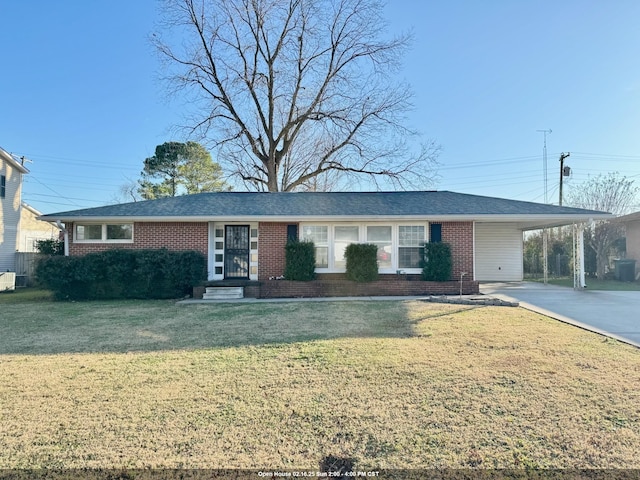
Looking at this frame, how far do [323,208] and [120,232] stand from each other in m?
7.05

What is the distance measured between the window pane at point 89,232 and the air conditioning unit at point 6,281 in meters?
5.49

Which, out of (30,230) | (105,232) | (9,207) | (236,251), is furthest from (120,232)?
(30,230)

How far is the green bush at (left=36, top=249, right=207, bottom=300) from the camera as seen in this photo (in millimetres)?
10773

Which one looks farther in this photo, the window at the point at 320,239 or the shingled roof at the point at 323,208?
the window at the point at 320,239

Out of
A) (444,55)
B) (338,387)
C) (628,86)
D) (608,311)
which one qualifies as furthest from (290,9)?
(338,387)

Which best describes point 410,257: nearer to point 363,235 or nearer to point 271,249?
point 363,235

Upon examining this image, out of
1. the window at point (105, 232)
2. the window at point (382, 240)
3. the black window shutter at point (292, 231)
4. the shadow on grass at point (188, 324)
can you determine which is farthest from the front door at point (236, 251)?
the window at point (382, 240)

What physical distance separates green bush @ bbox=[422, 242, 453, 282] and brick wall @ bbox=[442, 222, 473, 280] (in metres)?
0.50

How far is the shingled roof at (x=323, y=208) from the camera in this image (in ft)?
38.2

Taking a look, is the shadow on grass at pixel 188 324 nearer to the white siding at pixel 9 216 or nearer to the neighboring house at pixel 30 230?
the white siding at pixel 9 216

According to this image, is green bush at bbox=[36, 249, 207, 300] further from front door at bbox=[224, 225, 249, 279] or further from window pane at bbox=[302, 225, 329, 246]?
window pane at bbox=[302, 225, 329, 246]

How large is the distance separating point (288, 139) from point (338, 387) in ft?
74.5

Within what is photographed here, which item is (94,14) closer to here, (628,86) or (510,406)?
(510,406)

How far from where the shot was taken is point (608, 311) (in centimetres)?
822
